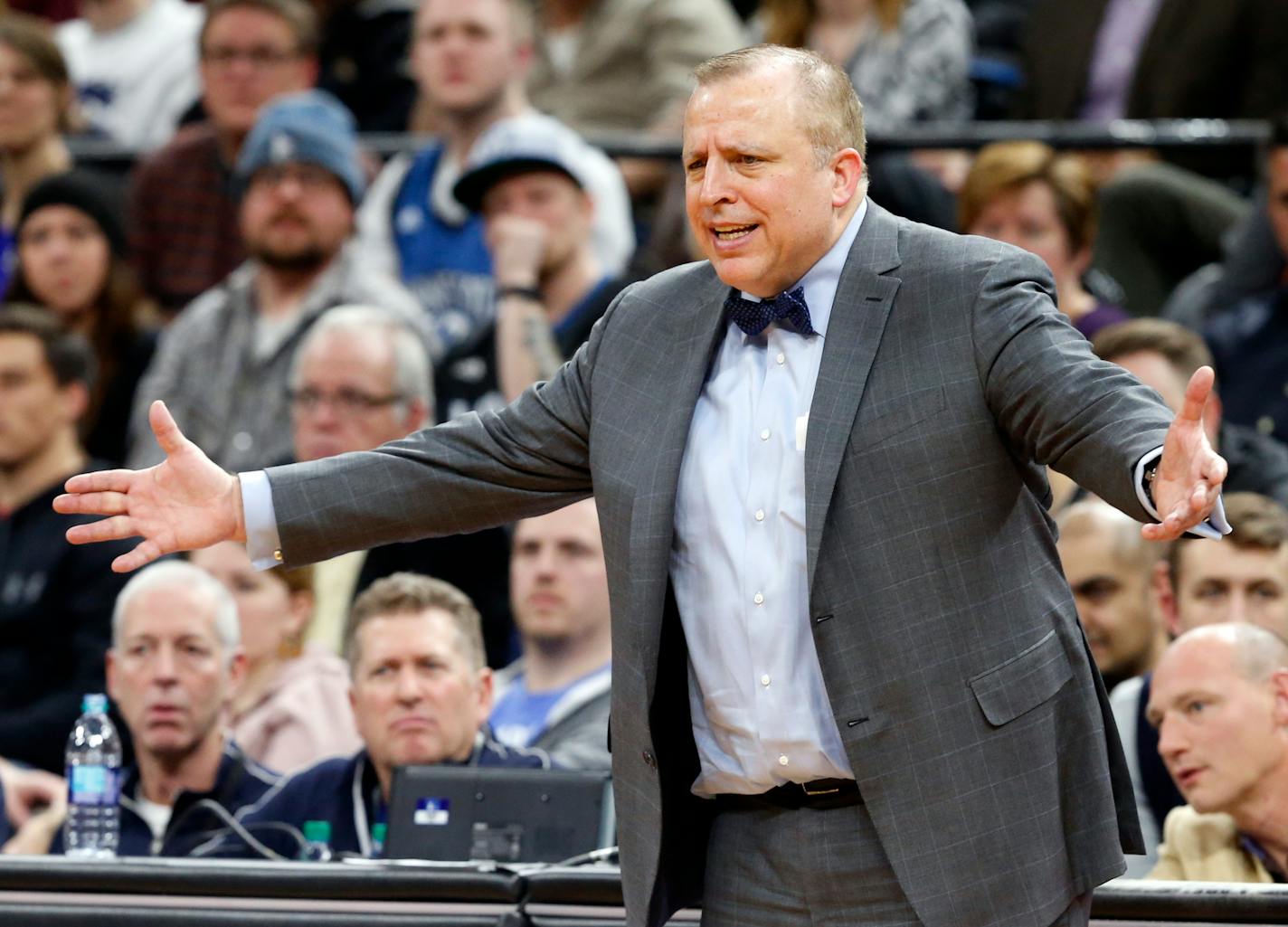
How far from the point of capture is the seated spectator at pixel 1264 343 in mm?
5152

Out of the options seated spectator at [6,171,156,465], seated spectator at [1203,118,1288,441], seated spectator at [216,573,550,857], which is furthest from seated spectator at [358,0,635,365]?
seated spectator at [216,573,550,857]

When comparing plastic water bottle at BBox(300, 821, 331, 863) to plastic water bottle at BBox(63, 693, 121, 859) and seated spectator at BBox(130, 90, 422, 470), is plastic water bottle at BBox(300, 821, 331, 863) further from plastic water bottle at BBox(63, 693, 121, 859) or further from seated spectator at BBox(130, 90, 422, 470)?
seated spectator at BBox(130, 90, 422, 470)

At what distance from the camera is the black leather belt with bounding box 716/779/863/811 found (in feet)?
7.26

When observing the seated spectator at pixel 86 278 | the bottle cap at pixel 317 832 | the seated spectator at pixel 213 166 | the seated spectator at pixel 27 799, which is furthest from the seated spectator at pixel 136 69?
the bottle cap at pixel 317 832

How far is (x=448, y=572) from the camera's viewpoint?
5070mm

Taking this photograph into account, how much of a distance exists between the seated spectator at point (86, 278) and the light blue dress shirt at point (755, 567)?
4.25m

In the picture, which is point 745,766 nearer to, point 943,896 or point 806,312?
point 943,896

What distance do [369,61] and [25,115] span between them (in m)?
1.36

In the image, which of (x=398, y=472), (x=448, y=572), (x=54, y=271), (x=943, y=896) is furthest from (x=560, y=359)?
(x=943, y=896)

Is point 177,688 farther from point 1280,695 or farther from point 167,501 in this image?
point 1280,695

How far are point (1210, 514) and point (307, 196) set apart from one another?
4253 millimetres

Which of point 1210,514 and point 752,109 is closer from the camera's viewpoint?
point 1210,514

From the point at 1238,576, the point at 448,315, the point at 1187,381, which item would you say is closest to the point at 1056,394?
the point at 1238,576

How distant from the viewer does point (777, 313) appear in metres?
2.28
